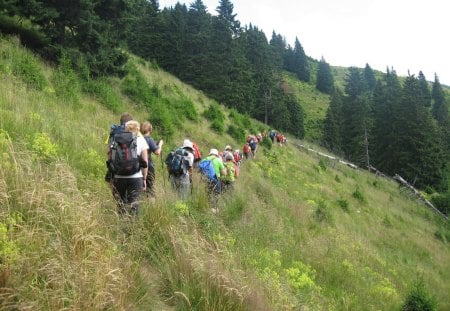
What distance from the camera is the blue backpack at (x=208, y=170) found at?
9.38 metres

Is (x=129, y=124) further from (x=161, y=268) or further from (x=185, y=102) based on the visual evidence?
(x=185, y=102)

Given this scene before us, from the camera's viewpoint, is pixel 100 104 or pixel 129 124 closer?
pixel 129 124

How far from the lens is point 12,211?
148 inches

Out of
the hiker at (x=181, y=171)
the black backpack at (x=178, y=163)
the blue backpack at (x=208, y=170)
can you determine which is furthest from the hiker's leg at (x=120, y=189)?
the blue backpack at (x=208, y=170)

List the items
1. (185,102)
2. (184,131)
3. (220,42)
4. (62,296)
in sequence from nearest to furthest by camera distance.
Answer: (62,296) < (184,131) < (185,102) < (220,42)

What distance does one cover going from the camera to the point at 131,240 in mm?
4379

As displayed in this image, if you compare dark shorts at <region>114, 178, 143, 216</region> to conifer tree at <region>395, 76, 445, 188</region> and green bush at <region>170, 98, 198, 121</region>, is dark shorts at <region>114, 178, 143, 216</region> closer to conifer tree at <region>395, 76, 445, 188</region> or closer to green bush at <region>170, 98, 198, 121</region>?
green bush at <region>170, 98, 198, 121</region>

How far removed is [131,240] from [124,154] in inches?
59.5

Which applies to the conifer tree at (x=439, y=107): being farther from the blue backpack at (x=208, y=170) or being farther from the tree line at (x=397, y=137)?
the blue backpack at (x=208, y=170)

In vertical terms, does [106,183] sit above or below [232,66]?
below

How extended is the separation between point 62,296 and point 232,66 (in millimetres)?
41153

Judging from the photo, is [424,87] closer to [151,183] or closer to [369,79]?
[369,79]

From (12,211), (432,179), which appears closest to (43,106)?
Answer: (12,211)

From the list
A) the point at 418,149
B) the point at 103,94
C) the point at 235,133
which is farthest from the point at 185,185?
the point at 418,149
